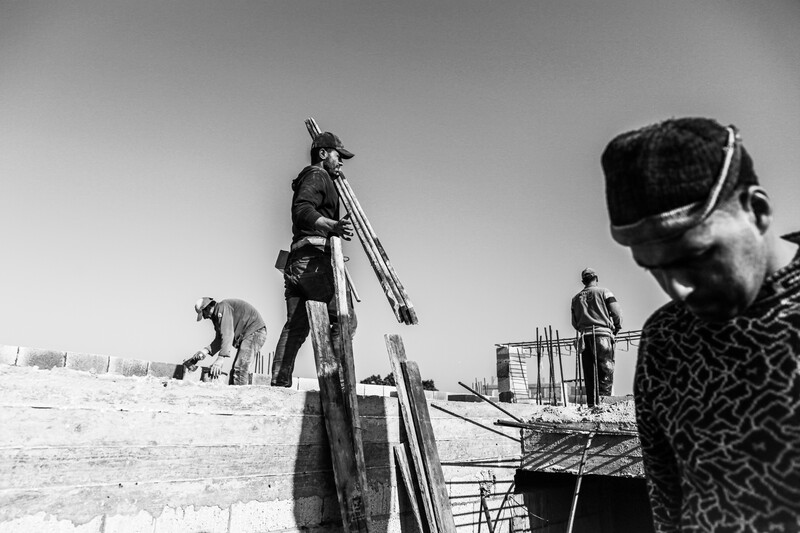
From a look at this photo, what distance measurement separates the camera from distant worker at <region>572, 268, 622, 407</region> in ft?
22.8

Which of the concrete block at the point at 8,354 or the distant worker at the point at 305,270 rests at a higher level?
the distant worker at the point at 305,270

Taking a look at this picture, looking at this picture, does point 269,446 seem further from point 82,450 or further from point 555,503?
point 555,503

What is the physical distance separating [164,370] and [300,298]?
93.0 inches

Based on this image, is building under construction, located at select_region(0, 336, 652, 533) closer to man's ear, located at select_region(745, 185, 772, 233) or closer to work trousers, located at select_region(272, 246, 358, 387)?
work trousers, located at select_region(272, 246, 358, 387)

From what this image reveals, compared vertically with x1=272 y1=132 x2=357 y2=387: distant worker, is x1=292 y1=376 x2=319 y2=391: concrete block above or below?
below

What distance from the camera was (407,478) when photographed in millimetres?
3857

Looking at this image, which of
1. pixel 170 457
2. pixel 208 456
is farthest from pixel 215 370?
pixel 170 457

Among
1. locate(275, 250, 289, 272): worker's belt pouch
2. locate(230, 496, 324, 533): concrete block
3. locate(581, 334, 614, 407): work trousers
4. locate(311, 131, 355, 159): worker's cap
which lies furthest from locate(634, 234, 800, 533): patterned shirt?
locate(581, 334, 614, 407): work trousers

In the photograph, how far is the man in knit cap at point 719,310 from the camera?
3.37ft

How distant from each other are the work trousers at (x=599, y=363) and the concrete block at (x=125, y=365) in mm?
5028

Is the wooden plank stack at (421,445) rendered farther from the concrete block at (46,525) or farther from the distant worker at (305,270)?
the concrete block at (46,525)

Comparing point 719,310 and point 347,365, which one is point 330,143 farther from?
point 719,310

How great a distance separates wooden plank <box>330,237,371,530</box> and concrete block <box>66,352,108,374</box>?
2.45 meters

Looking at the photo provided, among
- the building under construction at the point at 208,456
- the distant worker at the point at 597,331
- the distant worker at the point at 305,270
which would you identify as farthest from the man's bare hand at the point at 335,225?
the distant worker at the point at 597,331
